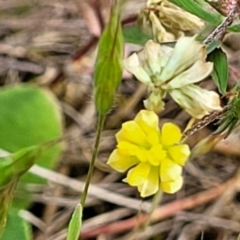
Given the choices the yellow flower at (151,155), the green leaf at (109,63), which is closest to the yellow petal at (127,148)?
the yellow flower at (151,155)

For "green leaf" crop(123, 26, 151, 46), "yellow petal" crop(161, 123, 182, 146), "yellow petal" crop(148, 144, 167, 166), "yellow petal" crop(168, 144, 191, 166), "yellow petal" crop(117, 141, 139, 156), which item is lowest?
→ "green leaf" crop(123, 26, 151, 46)

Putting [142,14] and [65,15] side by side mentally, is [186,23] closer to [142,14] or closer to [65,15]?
[142,14]

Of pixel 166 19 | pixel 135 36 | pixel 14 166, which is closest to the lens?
pixel 14 166

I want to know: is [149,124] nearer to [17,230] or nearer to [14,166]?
[14,166]

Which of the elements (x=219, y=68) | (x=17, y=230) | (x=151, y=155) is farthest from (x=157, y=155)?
(x=17, y=230)

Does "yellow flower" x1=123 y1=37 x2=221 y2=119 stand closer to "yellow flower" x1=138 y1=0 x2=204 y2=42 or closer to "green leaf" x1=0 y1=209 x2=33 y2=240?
"yellow flower" x1=138 y1=0 x2=204 y2=42

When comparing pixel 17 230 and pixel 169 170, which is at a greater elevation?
pixel 169 170

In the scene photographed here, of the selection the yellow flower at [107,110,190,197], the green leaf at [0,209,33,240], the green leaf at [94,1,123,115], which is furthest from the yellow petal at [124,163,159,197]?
the green leaf at [0,209,33,240]
